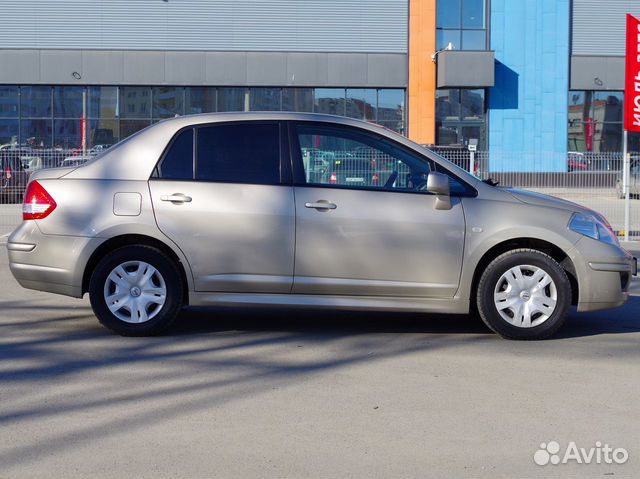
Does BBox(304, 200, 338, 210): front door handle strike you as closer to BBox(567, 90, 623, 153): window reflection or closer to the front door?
the front door

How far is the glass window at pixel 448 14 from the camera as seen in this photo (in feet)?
123

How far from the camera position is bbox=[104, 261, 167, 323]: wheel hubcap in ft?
25.6

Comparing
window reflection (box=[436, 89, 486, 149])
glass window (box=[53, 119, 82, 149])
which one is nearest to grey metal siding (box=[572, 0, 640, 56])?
window reflection (box=[436, 89, 486, 149])

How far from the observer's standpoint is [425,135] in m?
37.8

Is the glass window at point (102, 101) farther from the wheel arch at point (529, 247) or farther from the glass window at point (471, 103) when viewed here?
the wheel arch at point (529, 247)

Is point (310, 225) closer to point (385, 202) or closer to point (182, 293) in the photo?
point (385, 202)

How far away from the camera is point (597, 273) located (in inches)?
310

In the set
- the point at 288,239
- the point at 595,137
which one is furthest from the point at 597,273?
the point at 595,137

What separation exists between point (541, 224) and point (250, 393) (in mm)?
2944

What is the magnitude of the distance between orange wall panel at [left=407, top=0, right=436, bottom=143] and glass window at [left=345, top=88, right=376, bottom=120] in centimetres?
140

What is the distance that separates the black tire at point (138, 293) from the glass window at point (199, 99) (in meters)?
30.2

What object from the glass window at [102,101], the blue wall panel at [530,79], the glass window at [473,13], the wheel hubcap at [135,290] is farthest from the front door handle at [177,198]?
the glass window at [473,13]

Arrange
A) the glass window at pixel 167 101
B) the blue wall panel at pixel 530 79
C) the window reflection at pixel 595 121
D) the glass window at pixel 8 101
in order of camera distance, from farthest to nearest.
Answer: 1. the window reflection at pixel 595 121
2. the blue wall panel at pixel 530 79
3. the glass window at pixel 167 101
4. the glass window at pixel 8 101

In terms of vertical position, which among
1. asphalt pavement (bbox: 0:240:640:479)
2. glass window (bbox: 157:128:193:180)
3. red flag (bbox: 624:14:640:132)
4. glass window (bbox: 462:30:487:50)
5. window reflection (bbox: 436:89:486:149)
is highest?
glass window (bbox: 462:30:487:50)
